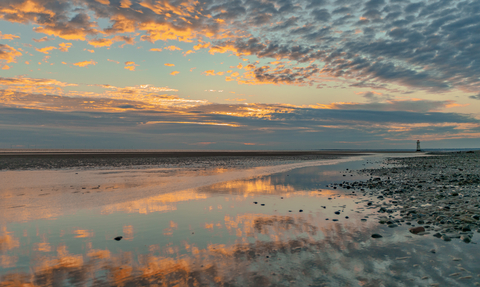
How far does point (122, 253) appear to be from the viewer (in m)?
7.79

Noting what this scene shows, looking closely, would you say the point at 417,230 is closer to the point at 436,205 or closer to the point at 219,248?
the point at 436,205

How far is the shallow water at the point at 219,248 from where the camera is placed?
6137 mm

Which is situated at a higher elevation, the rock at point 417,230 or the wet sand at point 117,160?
the rock at point 417,230

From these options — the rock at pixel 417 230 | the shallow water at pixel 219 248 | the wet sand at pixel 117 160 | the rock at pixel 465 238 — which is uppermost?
the rock at pixel 465 238

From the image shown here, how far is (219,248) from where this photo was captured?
8.09 metres

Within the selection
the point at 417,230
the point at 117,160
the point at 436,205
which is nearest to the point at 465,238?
the point at 417,230

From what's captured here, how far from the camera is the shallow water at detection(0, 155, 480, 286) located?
6.14 m

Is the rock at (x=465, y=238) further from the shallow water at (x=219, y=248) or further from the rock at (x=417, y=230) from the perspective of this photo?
the rock at (x=417, y=230)

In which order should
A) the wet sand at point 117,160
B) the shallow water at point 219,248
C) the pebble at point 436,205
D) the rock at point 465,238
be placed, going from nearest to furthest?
the shallow water at point 219,248
the rock at point 465,238
the pebble at point 436,205
the wet sand at point 117,160

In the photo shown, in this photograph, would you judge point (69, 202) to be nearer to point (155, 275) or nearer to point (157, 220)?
point (157, 220)

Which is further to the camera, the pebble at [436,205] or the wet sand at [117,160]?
the wet sand at [117,160]

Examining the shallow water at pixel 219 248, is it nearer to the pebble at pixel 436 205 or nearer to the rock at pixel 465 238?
the rock at pixel 465 238

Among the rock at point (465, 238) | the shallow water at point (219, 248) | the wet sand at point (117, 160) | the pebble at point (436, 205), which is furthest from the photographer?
the wet sand at point (117, 160)

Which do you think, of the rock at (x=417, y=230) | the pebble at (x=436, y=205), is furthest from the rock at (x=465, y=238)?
the rock at (x=417, y=230)
